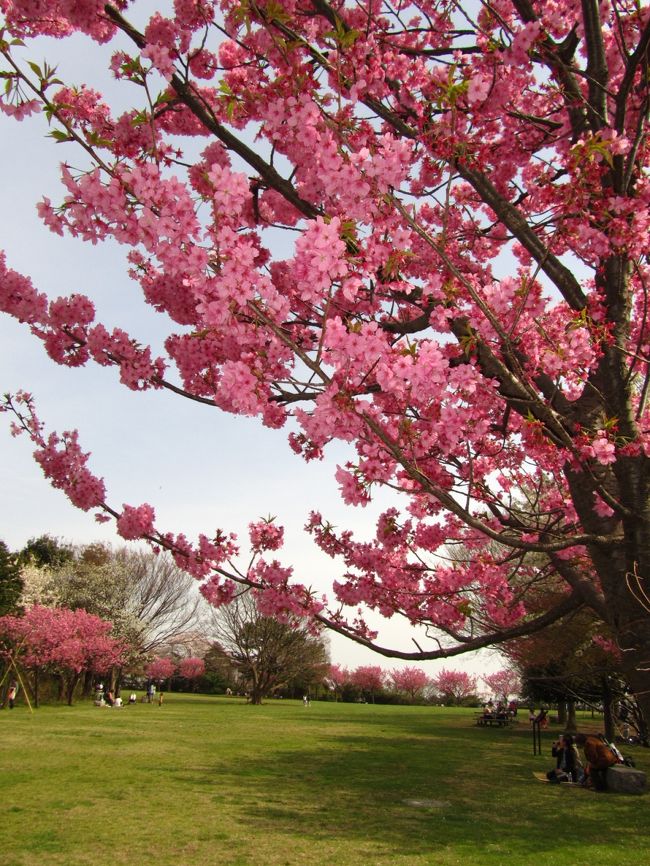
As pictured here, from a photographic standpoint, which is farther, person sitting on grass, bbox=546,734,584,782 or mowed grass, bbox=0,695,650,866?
person sitting on grass, bbox=546,734,584,782

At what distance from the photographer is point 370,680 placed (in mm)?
54688

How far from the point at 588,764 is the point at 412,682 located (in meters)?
45.1

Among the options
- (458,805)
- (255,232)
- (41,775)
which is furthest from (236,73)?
(41,775)

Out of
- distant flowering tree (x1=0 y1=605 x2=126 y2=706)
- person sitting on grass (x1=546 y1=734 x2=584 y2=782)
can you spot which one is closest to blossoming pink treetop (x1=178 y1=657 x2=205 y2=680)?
distant flowering tree (x1=0 y1=605 x2=126 y2=706)

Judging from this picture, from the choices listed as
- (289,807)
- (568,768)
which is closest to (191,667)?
(568,768)

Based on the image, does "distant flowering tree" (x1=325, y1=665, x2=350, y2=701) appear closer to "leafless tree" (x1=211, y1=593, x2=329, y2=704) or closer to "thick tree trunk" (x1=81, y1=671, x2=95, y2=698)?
"leafless tree" (x1=211, y1=593, x2=329, y2=704)

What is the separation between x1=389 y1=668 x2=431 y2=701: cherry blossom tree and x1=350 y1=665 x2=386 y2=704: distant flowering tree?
1.47m

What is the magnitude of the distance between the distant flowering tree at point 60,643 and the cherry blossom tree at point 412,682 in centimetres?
2905

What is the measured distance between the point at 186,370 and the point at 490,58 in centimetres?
312

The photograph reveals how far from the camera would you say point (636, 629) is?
3.65 m

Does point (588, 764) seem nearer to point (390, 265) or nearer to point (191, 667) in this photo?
point (390, 265)

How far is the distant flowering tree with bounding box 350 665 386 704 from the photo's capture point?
179 feet

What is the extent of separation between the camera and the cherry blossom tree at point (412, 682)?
5422 cm

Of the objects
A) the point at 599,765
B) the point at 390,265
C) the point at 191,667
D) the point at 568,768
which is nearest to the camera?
the point at 390,265
